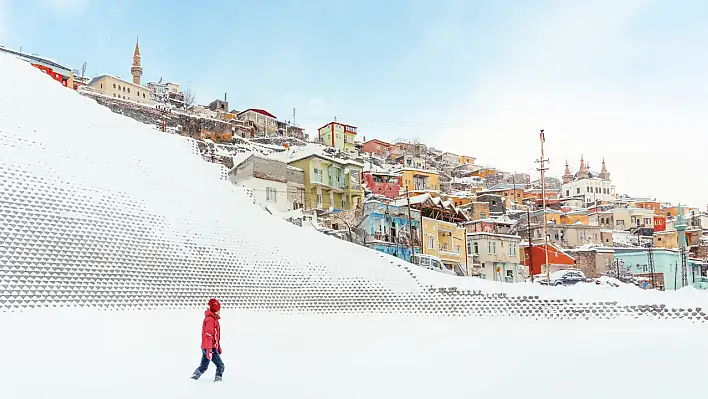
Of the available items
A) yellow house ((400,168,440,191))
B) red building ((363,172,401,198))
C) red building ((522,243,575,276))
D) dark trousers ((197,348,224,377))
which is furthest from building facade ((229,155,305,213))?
dark trousers ((197,348,224,377))

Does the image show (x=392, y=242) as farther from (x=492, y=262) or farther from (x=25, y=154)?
(x=25, y=154)

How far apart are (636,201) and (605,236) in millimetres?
30808

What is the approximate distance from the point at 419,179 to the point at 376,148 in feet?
65.3

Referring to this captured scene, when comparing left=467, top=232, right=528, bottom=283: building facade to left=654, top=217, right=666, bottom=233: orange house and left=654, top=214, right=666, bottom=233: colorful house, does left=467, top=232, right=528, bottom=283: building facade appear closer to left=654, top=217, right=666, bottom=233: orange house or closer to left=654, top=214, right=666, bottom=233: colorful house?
left=654, top=217, right=666, bottom=233: orange house

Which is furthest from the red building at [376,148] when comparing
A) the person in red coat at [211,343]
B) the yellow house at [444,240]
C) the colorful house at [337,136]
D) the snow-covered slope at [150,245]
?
the person in red coat at [211,343]

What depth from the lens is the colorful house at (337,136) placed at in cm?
6881

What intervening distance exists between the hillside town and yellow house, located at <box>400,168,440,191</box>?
0.12 metres

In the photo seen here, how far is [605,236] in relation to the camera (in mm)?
47156

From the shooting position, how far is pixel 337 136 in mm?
69500

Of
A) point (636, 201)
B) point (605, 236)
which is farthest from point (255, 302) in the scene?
point (636, 201)

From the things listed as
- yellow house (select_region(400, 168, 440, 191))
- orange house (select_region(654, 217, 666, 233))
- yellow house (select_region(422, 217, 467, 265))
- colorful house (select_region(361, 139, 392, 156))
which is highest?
colorful house (select_region(361, 139, 392, 156))

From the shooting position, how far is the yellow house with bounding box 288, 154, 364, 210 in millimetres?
37322

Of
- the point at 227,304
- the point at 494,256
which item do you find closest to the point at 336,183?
the point at 494,256

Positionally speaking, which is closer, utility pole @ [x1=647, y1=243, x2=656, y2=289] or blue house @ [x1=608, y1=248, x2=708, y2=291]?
utility pole @ [x1=647, y1=243, x2=656, y2=289]
